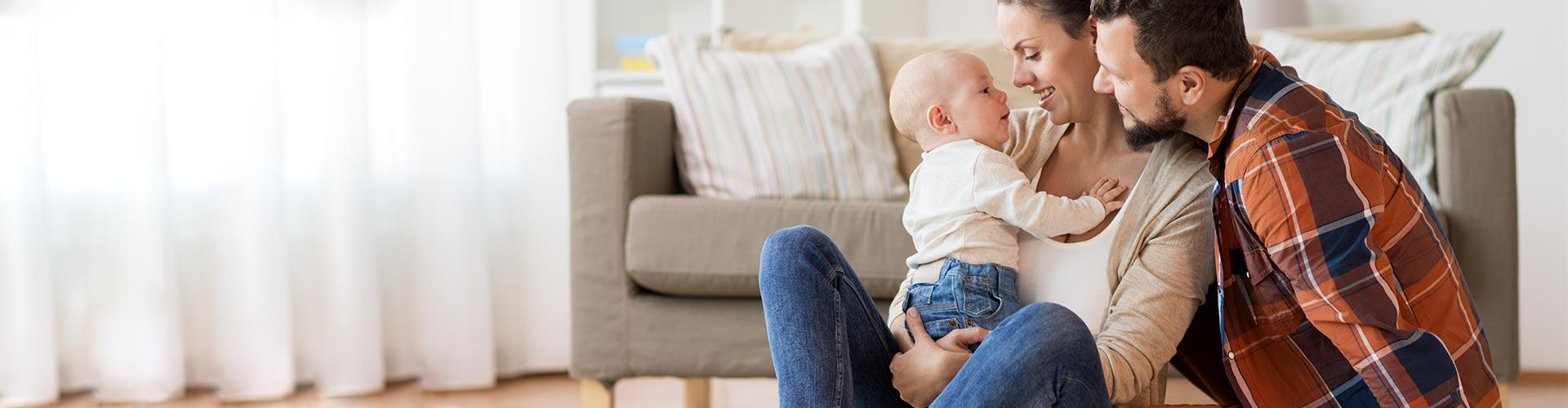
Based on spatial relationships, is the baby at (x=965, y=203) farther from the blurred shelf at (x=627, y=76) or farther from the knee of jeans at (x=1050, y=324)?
the blurred shelf at (x=627, y=76)

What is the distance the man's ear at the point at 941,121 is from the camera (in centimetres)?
130

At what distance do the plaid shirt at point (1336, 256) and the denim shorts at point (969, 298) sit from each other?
207mm

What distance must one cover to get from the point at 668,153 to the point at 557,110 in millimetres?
→ 724

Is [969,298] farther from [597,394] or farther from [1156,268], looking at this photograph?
[597,394]

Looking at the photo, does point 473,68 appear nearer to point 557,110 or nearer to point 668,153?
point 557,110

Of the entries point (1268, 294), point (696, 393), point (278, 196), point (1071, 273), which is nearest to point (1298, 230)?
point (1268, 294)

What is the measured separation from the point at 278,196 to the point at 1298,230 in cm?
223

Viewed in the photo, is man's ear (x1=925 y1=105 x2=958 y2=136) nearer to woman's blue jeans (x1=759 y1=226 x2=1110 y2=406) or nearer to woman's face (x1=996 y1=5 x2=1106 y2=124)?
woman's face (x1=996 y1=5 x2=1106 y2=124)

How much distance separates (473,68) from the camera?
2793mm

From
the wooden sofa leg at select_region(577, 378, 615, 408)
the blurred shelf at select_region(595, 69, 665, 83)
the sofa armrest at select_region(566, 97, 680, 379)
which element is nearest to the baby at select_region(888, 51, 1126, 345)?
the sofa armrest at select_region(566, 97, 680, 379)

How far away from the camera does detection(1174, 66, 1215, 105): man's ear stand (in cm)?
104

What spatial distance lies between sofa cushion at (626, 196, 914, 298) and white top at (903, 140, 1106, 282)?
0.66m

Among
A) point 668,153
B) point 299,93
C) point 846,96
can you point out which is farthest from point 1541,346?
point 299,93

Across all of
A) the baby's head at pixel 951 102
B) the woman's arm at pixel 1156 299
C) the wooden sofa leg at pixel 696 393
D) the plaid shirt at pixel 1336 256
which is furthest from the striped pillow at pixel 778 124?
the plaid shirt at pixel 1336 256
